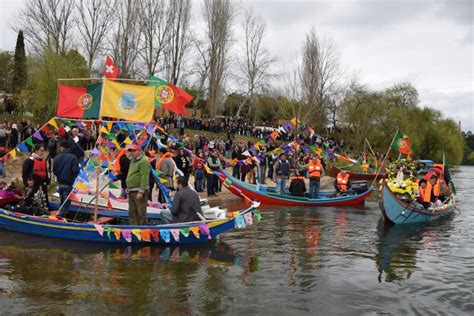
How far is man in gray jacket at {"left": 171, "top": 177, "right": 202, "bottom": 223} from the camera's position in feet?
32.7

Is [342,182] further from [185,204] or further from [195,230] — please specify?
[195,230]

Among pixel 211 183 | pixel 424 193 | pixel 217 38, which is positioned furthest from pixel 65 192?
pixel 217 38

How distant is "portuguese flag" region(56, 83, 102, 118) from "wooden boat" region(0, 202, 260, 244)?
2374 mm

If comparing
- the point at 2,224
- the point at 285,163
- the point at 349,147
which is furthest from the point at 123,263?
the point at 349,147

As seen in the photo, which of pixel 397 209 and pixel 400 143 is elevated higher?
pixel 400 143

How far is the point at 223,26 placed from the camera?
41938mm

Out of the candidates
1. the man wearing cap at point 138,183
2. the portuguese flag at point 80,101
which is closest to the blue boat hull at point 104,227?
the man wearing cap at point 138,183

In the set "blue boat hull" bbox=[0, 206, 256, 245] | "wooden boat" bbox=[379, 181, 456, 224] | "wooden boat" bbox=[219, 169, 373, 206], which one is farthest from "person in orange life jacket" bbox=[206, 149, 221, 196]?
"blue boat hull" bbox=[0, 206, 256, 245]

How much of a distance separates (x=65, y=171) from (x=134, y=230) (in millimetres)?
2811

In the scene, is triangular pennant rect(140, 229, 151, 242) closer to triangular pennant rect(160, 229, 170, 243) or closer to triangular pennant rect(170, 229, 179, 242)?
triangular pennant rect(160, 229, 170, 243)

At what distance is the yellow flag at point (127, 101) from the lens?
1013 cm

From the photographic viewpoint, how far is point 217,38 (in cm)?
4191

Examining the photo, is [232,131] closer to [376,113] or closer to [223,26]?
[223,26]

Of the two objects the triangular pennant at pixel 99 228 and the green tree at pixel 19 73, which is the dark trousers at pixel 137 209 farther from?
the green tree at pixel 19 73
